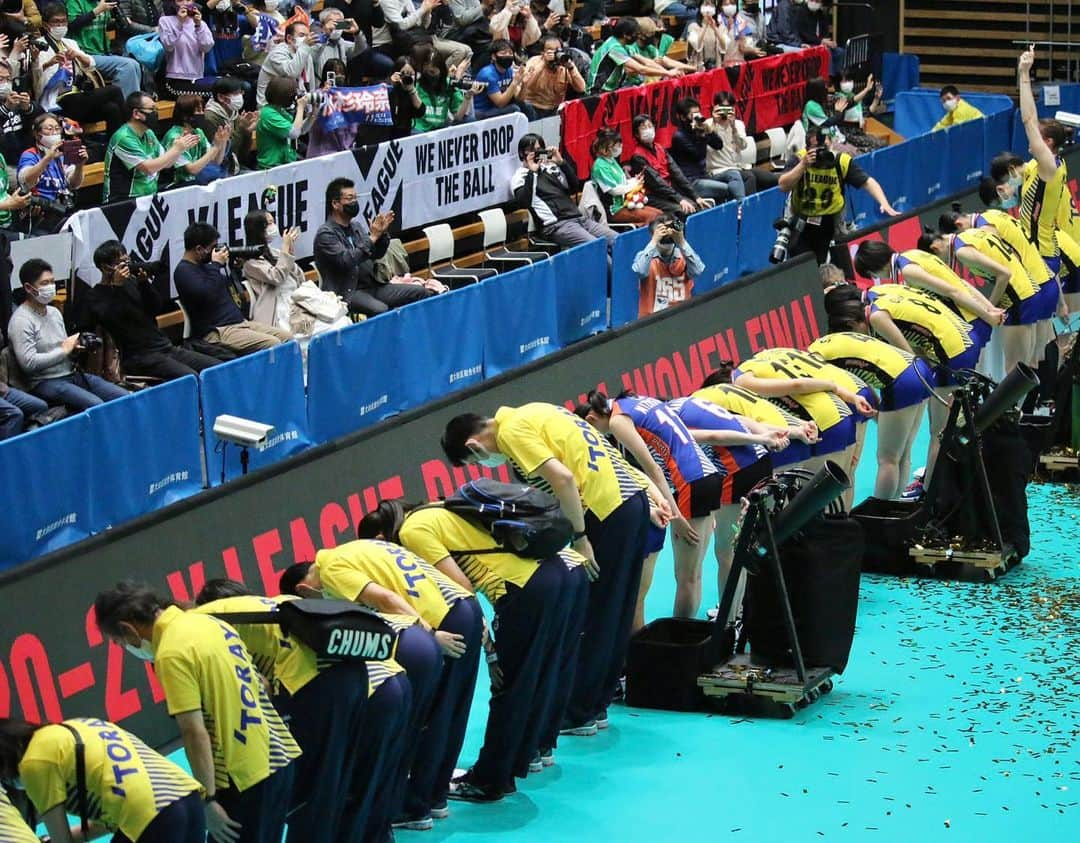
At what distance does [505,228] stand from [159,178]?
11.6ft

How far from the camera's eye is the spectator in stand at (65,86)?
14.6 meters

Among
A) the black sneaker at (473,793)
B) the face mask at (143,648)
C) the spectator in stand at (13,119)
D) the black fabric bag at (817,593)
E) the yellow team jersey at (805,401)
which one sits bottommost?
the black sneaker at (473,793)

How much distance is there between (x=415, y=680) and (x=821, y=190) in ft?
31.9

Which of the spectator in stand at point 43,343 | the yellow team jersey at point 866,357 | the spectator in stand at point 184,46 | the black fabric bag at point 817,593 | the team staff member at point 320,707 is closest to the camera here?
the team staff member at point 320,707

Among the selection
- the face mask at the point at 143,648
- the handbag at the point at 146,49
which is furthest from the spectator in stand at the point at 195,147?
the face mask at the point at 143,648

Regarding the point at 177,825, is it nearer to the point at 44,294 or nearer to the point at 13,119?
the point at 44,294


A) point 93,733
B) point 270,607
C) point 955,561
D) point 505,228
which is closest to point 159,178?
point 505,228

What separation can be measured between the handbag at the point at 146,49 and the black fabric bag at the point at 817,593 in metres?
8.26

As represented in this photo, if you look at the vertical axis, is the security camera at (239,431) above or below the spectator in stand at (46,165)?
below

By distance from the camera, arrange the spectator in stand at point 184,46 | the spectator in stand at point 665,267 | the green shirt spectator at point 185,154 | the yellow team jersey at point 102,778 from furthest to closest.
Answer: the spectator in stand at point 184,46 < the spectator in stand at point 665,267 < the green shirt spectator at point 185,154 < the yellow team jersey at point 102,778

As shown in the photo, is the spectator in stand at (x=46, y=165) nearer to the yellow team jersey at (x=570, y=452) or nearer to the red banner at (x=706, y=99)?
the yellow team jersey at (x=570, y=452)

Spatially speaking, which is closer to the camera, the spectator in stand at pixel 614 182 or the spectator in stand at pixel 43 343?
the spectator in stand at pixel 43 343

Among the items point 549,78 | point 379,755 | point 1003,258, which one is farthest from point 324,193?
point 379,755

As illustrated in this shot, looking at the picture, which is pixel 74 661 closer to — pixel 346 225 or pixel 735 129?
pixel 346 225
